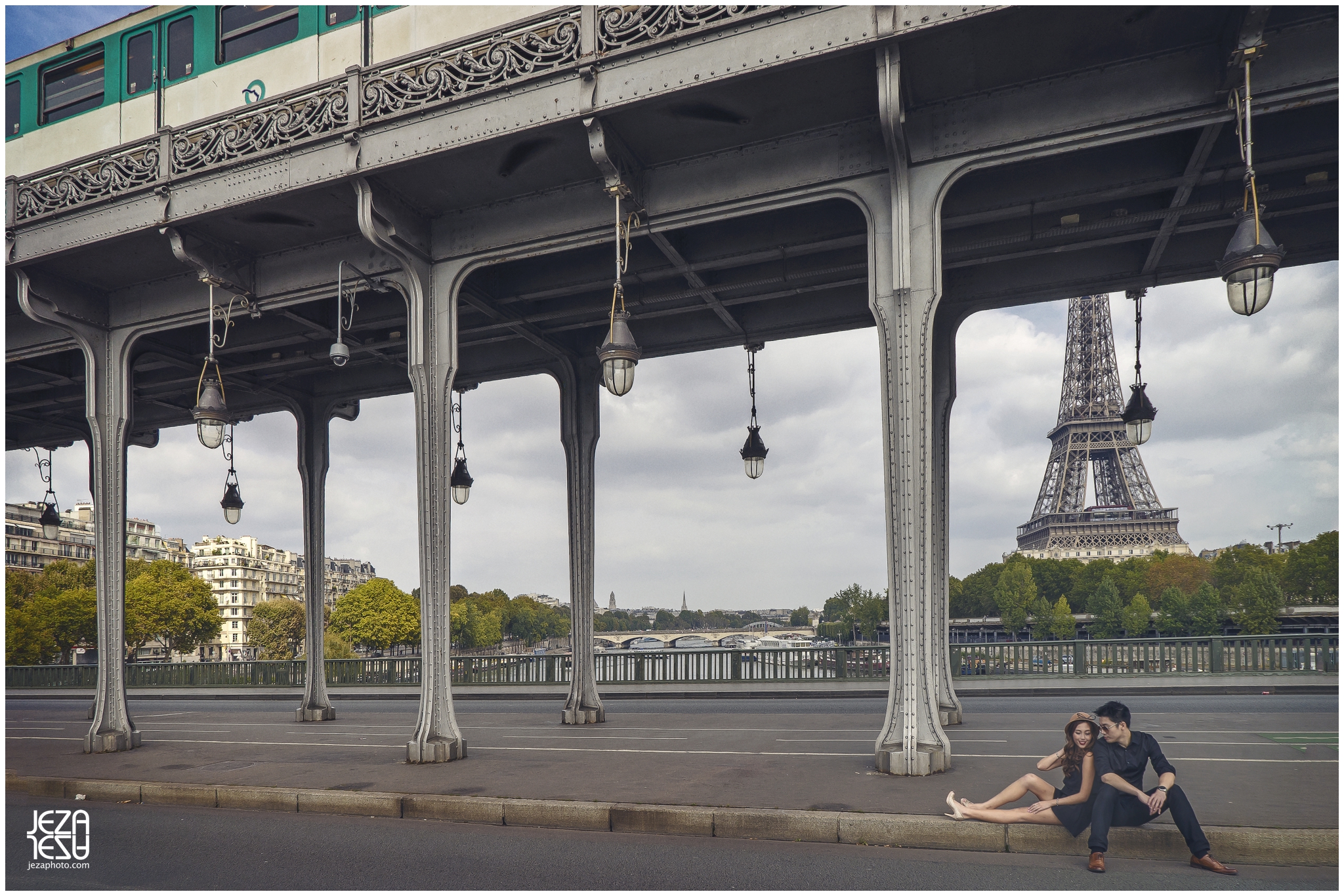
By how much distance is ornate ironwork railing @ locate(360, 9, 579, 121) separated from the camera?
10.2 metres

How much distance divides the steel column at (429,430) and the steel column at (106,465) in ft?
19.5

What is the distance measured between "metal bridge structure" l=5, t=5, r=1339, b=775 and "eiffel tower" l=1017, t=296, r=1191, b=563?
84.1m

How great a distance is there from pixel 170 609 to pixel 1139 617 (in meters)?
76.4

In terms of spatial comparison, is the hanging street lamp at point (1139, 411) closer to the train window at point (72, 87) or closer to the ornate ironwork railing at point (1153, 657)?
the ornate ironwork railing at point (1153, 657)

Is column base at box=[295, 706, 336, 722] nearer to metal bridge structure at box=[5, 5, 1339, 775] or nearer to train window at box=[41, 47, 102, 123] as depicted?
metal bridge structure at box=[5, 5, 1339, 775]

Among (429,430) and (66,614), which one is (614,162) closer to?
(429,430)

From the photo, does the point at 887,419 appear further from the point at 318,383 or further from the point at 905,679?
the point at 318,383

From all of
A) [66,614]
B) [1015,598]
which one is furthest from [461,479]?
[1015,598]

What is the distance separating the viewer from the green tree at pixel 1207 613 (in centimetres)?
5581

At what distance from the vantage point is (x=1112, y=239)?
11859 millimetres

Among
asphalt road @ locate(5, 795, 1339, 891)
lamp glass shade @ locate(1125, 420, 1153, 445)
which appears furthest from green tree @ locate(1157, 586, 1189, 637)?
asphalt road @ locate(5, 795, 1339, 891)

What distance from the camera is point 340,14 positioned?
12.4 m

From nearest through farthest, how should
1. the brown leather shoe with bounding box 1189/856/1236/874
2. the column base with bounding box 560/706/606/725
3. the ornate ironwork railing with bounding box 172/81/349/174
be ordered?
the brown leather shoe with bounding box 1189/856/1236/874
the ornate ironwork railing with bounding box 172/81/349/174
the column base with bounding box 560/706/606/725

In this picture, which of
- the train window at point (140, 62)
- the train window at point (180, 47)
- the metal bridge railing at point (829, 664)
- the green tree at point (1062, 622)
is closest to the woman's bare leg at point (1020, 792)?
the metal bridge railing at point (829, 664)
